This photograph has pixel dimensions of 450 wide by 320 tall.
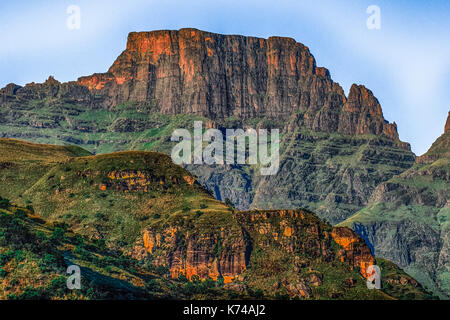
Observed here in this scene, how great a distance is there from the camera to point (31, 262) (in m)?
200
